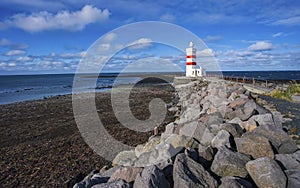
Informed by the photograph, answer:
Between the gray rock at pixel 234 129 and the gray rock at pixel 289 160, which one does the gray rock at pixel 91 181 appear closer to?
the gray rock at pixel 234 129

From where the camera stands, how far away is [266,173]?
4.17 m

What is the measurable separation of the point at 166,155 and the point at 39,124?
11.1 metres

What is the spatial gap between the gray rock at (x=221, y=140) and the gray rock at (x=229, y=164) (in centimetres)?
66

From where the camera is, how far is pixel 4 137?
12281mm

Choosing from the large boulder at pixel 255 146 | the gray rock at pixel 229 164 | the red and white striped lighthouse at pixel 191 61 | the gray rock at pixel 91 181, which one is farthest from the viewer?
the red and white striped lighthouse at pixel 191 61

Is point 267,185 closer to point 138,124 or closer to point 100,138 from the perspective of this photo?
point 100,138

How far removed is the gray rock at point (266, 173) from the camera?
4.05 meters

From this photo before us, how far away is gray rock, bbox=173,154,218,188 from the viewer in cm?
394

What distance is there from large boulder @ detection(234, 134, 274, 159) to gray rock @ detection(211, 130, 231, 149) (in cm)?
24

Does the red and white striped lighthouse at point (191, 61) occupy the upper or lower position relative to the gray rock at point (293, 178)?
upper

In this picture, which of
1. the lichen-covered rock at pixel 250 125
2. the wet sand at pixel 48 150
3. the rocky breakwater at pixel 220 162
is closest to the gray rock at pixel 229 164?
the rocky breakwater at pixel 220 162

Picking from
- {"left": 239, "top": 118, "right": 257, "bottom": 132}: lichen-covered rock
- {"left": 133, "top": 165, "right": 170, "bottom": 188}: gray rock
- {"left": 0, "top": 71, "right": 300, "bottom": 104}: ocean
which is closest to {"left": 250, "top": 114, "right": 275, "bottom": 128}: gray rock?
{"left": 239, "top": 118, "right": 257, "bottom": 132}: lichen-covered rock

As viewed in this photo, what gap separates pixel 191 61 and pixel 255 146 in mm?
26340

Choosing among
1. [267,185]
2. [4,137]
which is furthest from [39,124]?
[267,185]
